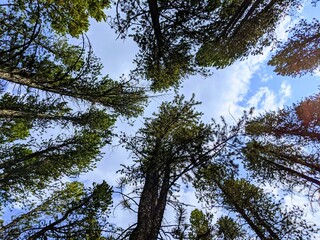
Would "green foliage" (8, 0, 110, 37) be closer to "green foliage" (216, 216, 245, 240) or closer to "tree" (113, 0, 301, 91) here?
"tree" (113, 0, 301, 91)

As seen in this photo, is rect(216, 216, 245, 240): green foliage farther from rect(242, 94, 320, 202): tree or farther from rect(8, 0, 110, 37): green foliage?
rect(8, 0, 110, 37): green foliage

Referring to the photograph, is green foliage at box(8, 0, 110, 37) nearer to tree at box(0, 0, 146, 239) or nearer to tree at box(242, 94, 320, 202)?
tree at box(0, 0, 146, 239)

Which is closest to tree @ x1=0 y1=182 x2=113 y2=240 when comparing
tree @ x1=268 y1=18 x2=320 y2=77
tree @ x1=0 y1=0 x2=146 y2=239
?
tree @ x1=0 y1=0 x2=146 y2=239

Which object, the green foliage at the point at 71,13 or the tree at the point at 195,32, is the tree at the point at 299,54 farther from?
the green foliage at the point at 71,13

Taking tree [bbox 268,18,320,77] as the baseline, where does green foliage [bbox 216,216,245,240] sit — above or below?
below

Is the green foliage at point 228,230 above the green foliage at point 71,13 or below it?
below

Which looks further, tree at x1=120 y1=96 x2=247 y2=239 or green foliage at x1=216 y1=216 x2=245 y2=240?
green foliage at x1=216 y1=216 x2=245 y2=240

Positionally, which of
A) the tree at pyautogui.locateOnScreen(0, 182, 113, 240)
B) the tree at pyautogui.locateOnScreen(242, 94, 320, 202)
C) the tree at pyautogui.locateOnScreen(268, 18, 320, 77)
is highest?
the tree at pyautogui.locateOnScreen(268, 18, 320, 77)

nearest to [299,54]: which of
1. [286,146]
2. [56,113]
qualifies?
[286,146]

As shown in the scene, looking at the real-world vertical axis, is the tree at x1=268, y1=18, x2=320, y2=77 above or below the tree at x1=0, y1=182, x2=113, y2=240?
above

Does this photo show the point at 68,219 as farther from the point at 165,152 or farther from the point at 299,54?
the point at 299,54

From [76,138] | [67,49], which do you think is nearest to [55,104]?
[76,138]

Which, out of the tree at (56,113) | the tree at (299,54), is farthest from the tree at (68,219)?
the tree at (299,54)

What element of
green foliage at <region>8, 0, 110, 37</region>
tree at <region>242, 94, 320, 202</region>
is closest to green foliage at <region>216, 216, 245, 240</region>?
tree at <region>242, 94, 320, 202</region>
